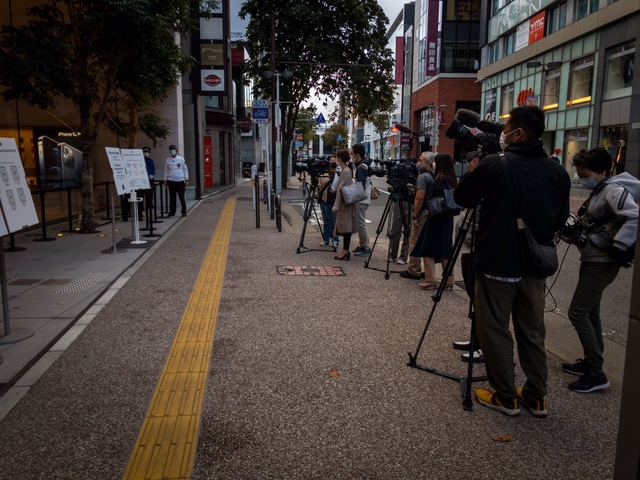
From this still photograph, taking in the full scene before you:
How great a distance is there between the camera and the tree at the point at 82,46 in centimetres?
995

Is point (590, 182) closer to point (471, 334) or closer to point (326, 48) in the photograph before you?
point (471, 334)

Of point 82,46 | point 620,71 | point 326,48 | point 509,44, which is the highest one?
point 509,44

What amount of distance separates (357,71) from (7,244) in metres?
20.5

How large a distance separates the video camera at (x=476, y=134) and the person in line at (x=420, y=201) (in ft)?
11.2

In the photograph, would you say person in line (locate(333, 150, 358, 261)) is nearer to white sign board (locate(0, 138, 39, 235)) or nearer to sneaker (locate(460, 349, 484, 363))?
sneaker (locate(460, 349, 484, 363))

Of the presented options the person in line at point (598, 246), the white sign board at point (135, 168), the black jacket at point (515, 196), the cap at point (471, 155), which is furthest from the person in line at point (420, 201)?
the white sign board at point (135, 168)

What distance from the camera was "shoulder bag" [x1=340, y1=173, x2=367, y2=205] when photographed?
28.5 ft

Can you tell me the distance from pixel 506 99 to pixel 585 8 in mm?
11067

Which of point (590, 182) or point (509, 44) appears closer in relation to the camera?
point (590, 182)

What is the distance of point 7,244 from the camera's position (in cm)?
1020

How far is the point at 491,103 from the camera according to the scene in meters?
39.3

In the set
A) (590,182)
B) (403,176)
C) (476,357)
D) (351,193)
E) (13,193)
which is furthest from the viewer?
(351,193)

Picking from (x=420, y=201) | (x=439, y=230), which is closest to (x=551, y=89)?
(x=420, y=201)

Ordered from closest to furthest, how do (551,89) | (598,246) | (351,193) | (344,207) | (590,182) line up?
(598,246), (590,182), (351,193), (344,207), (551,89)
